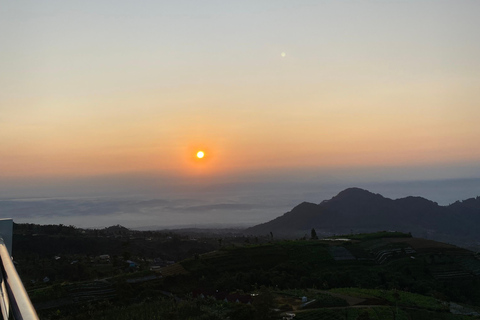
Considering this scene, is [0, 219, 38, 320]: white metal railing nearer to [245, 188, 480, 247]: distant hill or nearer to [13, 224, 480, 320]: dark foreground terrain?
[13, 224, 480, 320]: dark foreground terrain

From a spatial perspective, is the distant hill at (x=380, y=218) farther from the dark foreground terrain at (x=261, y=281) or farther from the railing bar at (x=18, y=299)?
the railing bar at (x=18, y=299)

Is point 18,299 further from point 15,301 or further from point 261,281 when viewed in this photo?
point 261,281

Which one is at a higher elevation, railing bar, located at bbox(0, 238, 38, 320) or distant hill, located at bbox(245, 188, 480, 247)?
railing bar, located at bbox(0, 238, 38, 320)

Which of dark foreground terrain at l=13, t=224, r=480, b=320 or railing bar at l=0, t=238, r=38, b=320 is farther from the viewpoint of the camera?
dark foreground terrain at l=13, t=224, r=480, b=320

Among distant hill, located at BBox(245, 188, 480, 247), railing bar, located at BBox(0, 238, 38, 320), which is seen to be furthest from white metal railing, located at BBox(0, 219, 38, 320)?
distant hill, located at BBox(245, 188, 480, 247)

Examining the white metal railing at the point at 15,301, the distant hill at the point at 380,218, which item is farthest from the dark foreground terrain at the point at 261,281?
the distant hill at the point at 380,218

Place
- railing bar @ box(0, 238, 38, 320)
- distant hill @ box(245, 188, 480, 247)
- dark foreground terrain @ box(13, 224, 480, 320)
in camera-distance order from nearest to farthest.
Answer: railing bar @ box(0, 238, 38, 320) → dark foreground terrain @ box(13, 224, 480, 320) → distant hill @ box(245, 188, 480, 247)

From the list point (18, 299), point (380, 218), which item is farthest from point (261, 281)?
point (380, 218)
